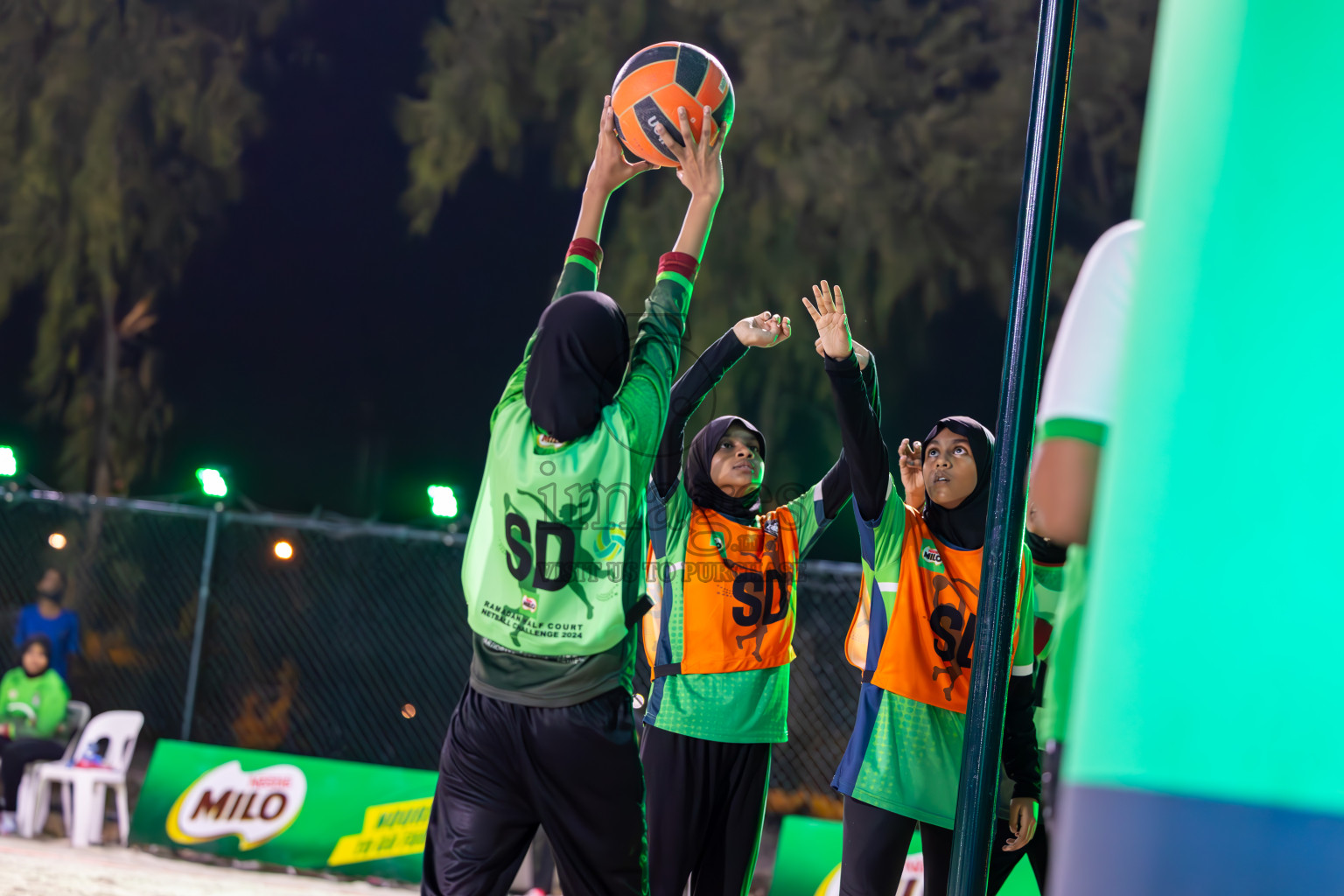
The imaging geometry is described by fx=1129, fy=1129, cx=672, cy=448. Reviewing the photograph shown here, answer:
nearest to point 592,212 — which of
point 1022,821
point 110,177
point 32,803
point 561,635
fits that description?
point 561,635

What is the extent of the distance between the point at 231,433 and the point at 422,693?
5154 mm

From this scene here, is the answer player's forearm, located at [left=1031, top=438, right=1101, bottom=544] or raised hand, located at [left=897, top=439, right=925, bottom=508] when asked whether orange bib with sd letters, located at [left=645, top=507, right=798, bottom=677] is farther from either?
player's forearm, located at [left=1031, top=438, right=1101, bottom=544]

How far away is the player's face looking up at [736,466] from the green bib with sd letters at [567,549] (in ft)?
4.58

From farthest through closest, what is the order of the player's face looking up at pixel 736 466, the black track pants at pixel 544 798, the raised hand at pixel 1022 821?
the player's face looking up at pixel 736 466 → the raised hand at pixel 1022 821 → the black track pants at pixel 544 798

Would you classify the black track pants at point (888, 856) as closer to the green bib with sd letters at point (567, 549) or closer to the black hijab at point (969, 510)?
the black hijab at point (969, 510)

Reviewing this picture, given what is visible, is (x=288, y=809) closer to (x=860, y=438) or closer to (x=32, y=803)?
(x=32, y=803)

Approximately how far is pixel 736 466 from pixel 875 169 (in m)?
10.8

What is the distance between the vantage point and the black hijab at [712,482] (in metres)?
3.92

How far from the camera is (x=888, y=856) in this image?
315 cm

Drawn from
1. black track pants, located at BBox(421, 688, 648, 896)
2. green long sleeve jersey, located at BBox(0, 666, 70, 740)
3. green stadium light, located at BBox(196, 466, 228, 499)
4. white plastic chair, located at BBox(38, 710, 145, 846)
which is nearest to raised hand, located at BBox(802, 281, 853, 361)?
black track pants, located at BBox(421, 688, 648, 896)

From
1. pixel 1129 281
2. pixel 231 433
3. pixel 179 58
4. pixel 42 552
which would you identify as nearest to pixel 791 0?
pixel 179 58

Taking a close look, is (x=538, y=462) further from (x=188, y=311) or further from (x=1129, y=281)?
(x=188, y=311)

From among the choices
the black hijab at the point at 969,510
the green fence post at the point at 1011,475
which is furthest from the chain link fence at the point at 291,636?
the green fence post at the point at 1011,475

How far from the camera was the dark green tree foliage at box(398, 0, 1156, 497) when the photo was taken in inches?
528
